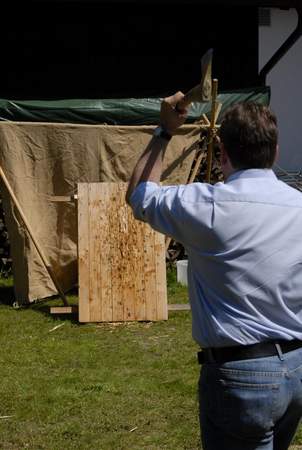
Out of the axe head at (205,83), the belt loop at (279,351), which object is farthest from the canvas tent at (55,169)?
the belt loop at (279,351)

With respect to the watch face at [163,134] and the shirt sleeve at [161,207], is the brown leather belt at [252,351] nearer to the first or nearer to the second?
the shirt sleeve at [161,207]

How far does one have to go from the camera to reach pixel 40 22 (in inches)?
393

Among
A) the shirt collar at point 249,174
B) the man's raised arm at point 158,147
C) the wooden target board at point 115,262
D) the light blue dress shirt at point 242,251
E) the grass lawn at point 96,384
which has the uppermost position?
the man's raised arm at point 158,147

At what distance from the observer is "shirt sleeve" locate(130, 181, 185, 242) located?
7.89 ft

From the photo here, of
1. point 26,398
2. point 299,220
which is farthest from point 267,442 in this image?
point 26,398

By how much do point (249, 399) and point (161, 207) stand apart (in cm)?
62

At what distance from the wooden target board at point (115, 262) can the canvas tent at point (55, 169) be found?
0.66m

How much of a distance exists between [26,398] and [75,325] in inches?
78.6

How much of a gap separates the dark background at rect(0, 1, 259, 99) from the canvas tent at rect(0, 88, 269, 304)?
1.67m

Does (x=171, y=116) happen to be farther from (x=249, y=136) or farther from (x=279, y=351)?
(x=279, y=351)

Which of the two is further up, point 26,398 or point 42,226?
point 42,226

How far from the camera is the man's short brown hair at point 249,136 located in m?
2.36

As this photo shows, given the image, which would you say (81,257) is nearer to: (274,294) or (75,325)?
(75,325)

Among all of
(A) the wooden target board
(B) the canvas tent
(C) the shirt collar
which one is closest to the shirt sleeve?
(C) the shirt collar
